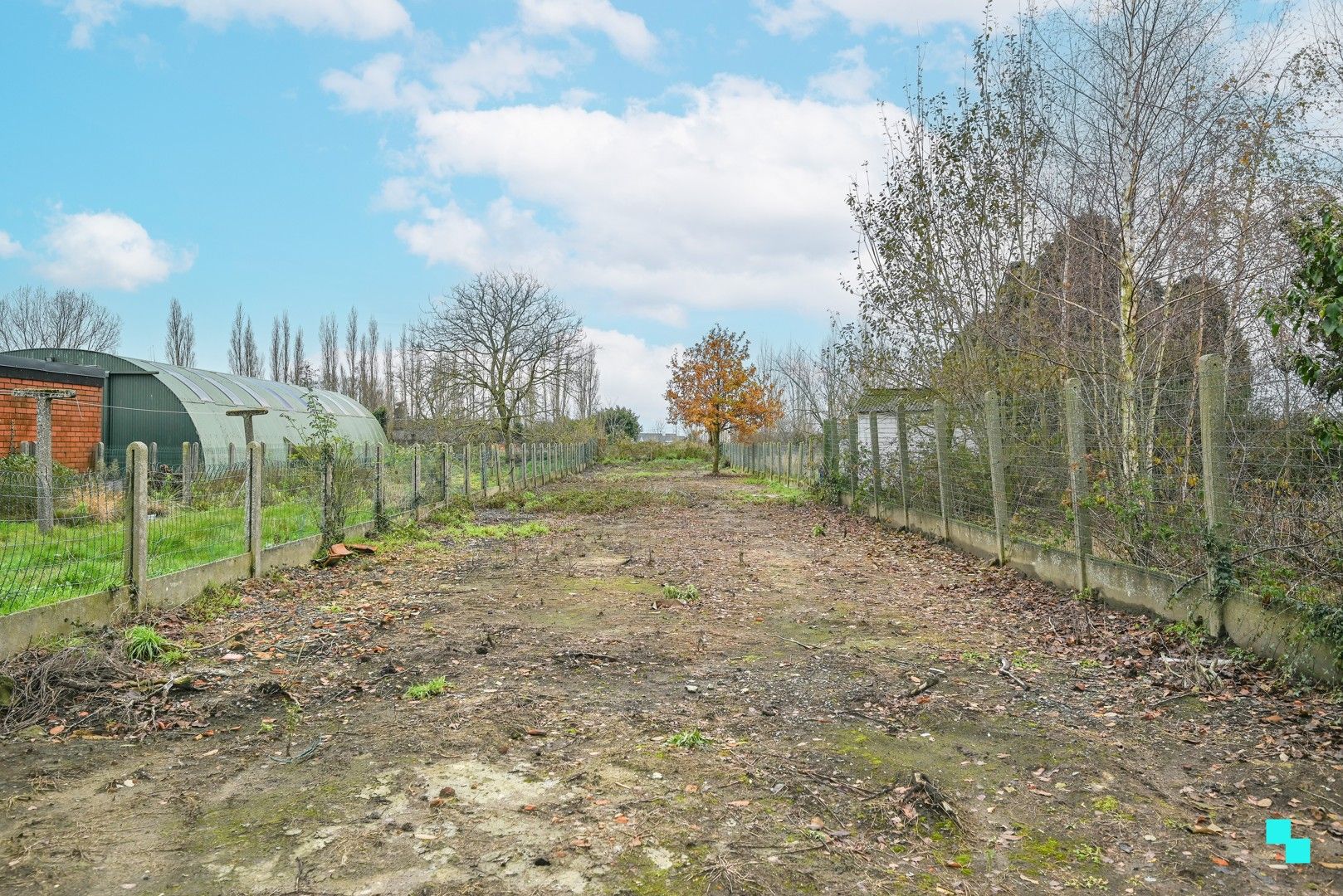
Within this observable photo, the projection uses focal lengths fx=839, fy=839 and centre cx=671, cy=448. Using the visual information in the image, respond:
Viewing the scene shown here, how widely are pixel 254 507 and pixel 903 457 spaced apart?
1019 cm

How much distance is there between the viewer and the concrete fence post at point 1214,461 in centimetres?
597

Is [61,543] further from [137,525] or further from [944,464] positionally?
[944,464]

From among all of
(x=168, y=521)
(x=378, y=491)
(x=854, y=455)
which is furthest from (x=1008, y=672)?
(x=854, y=455)

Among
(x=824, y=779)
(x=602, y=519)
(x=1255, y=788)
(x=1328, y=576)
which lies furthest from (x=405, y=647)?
(x=602, y=519)

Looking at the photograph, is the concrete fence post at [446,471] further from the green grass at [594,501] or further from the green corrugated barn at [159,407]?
the green corrugated barn at [159,407]

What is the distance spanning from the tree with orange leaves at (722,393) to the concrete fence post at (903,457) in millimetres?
25532

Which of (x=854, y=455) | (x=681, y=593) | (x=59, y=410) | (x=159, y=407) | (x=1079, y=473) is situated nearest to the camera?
(x=1079, y=473)

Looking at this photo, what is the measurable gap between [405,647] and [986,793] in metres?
4.36

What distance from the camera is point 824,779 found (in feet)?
12.5

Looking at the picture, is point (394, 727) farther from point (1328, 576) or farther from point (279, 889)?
point (1328, 576)

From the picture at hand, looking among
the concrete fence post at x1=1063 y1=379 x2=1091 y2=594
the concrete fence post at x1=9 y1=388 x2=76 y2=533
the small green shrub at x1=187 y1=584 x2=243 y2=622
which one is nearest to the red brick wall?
the concrete fence post at x1=9 y1=388 x2=76 y2=533

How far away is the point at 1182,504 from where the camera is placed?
6.59 metres

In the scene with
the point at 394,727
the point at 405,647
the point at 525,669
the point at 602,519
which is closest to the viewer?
the point at 394,727

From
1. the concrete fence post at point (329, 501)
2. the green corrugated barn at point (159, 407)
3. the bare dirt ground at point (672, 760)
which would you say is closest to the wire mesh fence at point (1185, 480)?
the bare dirt ground at point (672, 760)
